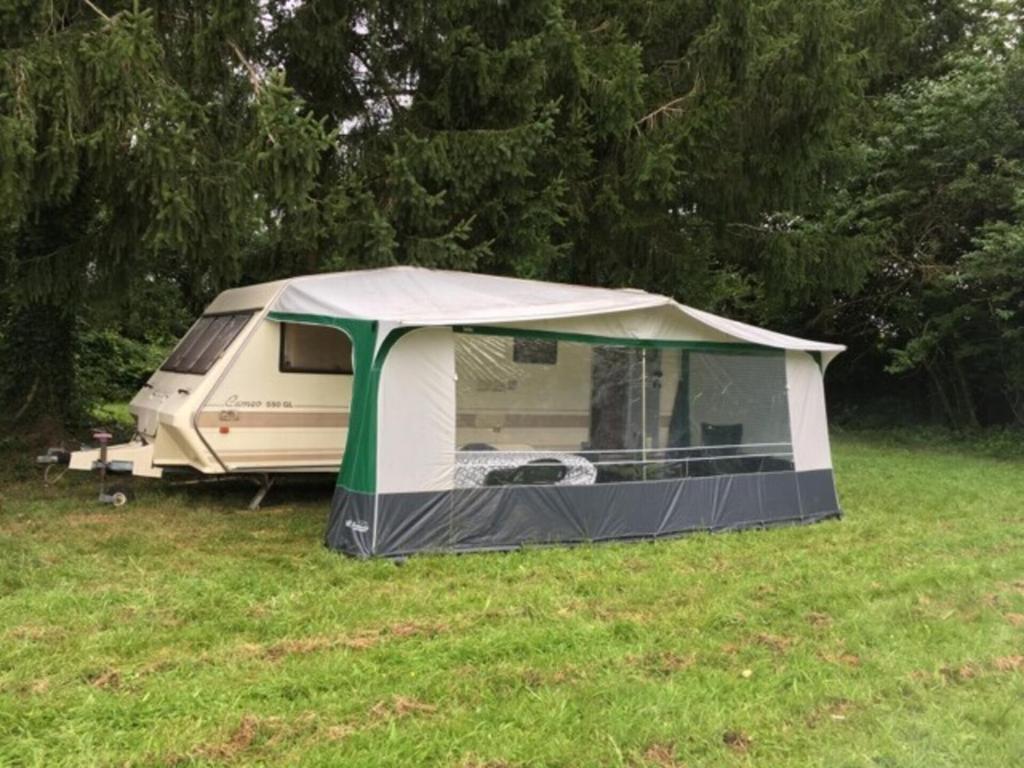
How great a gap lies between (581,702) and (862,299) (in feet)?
54.1

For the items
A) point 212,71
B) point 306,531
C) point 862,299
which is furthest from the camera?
point 862,299

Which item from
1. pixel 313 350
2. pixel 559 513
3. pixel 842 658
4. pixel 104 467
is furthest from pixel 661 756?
pixel 104 467

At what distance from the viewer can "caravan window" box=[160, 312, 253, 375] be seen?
8258 mm

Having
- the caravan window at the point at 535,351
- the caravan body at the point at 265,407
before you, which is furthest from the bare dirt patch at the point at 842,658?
the caravan window at the point at 535,351

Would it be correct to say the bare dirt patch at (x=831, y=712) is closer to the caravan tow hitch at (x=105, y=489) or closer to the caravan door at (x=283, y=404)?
the caravan door at (x=283, y=404)

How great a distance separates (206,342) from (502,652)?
5.33 m

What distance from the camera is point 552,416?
748cm

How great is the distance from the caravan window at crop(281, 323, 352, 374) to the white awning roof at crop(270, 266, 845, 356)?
323 millimetres

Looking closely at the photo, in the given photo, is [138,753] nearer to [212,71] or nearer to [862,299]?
[212,71]

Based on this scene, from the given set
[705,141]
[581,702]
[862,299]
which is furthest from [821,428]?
[862,299]

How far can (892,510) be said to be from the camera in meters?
9.40

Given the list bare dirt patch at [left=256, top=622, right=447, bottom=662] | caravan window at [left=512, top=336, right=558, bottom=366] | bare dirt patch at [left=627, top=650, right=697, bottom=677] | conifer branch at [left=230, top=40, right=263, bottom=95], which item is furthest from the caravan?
bare dirt patch at [left=627, top=650, right=697, bottom=677]

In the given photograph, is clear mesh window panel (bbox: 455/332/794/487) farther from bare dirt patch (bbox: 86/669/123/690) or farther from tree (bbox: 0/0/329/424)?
bare dirt patch (bbox: 86/669/123/690)

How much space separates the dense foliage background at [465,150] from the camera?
7457 millimetres
